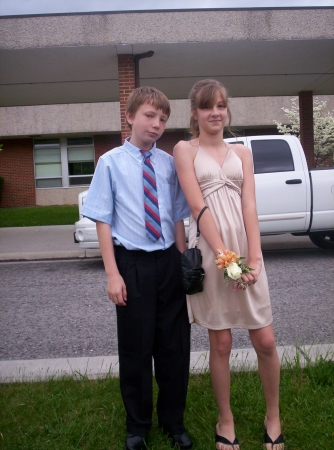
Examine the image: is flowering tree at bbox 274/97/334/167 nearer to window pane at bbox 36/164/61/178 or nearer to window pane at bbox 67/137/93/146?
window pane at bbox 67/137/93/146

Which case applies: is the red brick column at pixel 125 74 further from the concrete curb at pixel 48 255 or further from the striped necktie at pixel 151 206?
the striped necktie at pixel 151 206

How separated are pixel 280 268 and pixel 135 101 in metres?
5.65

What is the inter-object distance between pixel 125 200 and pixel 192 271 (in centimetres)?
49

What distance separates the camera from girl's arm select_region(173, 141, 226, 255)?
2355mm

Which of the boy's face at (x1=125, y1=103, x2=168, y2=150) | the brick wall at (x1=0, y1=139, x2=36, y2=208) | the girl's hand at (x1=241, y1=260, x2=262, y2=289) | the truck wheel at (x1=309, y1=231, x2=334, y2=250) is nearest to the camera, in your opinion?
the girl's hand at (x1=241, y1=260, x2=262, y2=289)

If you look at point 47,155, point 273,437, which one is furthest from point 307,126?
point 273,437

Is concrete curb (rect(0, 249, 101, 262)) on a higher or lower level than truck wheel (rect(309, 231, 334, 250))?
lower

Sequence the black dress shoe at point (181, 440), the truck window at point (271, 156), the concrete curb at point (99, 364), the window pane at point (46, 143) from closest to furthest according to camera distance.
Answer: the black dress shoe at point (181, 440) → the concrete curb at point (99, 364) → the truck window at point (271, 156) → the window pane at point (46, 143)

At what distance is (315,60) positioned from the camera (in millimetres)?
11906

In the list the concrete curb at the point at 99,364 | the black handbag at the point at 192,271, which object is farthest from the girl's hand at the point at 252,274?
the concrete curb at the point at 99,364

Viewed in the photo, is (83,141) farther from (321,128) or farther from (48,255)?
(48,255)

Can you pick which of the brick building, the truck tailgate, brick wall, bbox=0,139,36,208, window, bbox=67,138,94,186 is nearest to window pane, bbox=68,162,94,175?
window, bbox=67,138,94,186

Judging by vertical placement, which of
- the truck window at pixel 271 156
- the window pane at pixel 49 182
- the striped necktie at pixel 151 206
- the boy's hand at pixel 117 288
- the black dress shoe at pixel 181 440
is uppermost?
the window pane at pixel 49 182

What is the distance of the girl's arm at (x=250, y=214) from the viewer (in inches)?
94.4
